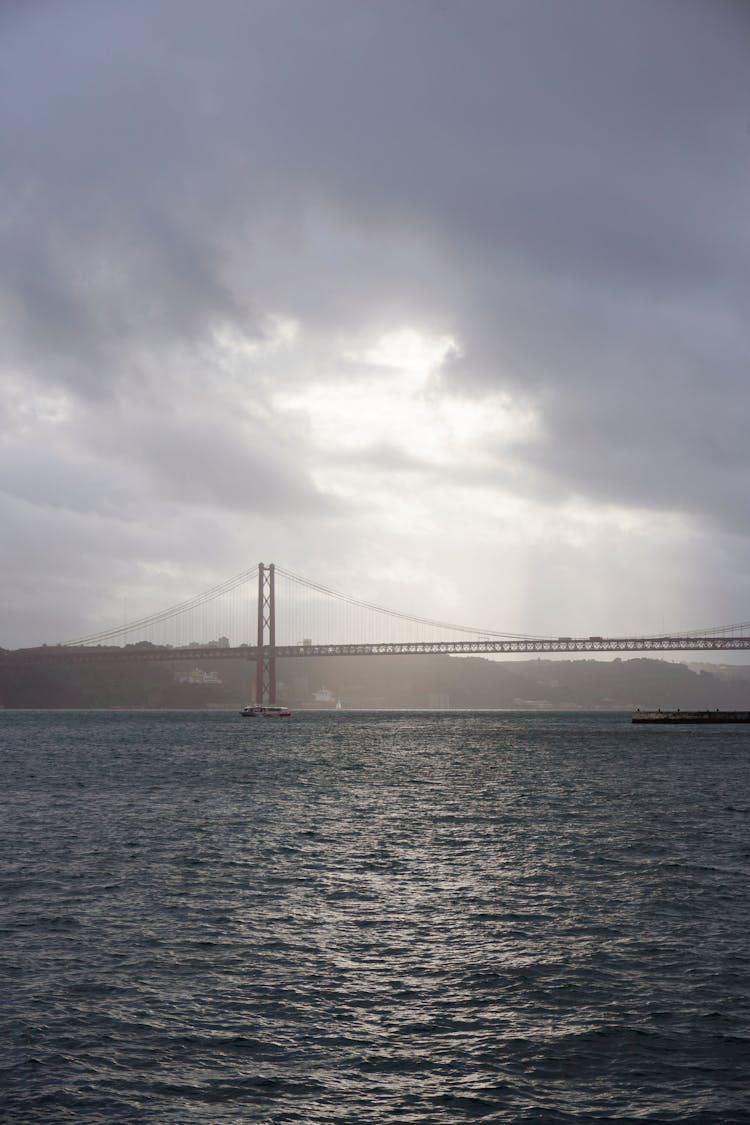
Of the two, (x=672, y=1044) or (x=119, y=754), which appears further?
(x=119, y=754)

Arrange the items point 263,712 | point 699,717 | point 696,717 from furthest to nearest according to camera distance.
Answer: point 263,712 → point 699,717 → point 696,717

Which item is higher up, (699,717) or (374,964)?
(374,964)

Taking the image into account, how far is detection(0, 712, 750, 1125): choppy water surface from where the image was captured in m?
12.9

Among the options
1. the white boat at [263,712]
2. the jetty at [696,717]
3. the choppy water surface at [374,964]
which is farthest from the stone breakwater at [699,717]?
the choppy water surface at [374,964]

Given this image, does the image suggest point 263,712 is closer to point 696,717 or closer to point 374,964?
point 696,717

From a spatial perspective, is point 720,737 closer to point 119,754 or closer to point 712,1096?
point 119,754

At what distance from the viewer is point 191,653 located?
157 metres

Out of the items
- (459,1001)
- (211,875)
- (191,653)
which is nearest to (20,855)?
(211,875)

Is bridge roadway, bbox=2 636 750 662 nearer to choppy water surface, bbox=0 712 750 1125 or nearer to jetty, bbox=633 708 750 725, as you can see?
jetty, bbox=633 708 750 725

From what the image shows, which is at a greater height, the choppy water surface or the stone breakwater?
the choppy water surface

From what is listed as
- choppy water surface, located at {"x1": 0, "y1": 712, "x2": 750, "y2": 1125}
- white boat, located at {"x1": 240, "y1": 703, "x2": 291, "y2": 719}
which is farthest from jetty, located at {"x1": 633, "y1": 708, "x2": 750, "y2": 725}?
choppy water surface, located at {"x1": 0, "y1": 712, "x2": 750, "y2": 1125}

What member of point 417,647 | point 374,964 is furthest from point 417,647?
point 374,964

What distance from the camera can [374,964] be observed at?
60.8ft

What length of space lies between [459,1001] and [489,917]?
19.4 feet
